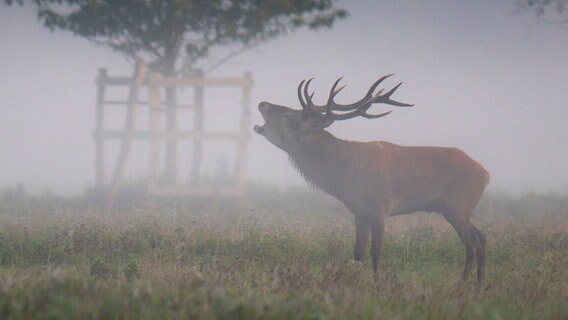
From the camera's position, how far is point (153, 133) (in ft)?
65.5

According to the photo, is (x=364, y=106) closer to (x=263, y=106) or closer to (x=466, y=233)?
(x=263, y=106)

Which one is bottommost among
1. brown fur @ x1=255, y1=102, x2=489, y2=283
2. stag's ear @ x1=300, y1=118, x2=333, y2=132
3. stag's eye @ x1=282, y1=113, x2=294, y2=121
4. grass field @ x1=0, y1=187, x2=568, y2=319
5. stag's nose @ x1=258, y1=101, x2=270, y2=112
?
grass field @ x1=0, y1=187, x2=568, y2=319

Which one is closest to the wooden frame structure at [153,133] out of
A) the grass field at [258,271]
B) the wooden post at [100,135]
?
the wooden post at [100,135]

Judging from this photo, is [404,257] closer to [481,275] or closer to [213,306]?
[481,275]

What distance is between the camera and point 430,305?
6.71 m

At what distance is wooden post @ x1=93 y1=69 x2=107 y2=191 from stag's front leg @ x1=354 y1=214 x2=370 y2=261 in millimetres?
11072

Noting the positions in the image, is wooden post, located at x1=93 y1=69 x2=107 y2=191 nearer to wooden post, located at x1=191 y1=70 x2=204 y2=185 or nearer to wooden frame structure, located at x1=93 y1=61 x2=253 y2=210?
wooden frame structure, located at x1=93 y1=61 x2=253 y2=210

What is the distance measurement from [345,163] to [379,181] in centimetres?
48

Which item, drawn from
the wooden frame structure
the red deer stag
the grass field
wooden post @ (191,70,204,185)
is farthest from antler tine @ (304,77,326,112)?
wooden post @ (191,70,204,185)

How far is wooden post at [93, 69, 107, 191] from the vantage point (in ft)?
65.6

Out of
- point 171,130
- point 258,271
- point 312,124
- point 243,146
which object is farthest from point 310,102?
point 171,130

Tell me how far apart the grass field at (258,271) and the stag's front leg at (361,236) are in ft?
1.54

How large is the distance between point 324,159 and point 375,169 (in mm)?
662

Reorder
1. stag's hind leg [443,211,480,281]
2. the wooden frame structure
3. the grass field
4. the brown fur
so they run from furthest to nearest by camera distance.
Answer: the wooden frame structure < stag's hind leg [443,211,480,281] < the brown fur < the grass field
